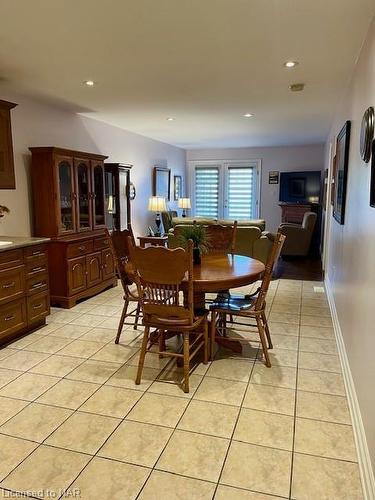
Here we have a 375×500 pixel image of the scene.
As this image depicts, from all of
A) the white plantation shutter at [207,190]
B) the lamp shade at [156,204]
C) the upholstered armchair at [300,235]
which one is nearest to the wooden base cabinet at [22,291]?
the lamp shade at [156,204]

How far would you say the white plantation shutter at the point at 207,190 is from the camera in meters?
9.65

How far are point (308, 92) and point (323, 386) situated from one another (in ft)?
9.93

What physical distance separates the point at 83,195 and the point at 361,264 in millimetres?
3393

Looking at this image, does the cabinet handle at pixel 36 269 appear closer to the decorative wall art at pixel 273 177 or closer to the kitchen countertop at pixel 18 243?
the kitchen countertop at pixel 18 243

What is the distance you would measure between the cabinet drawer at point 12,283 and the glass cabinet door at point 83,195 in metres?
1.30

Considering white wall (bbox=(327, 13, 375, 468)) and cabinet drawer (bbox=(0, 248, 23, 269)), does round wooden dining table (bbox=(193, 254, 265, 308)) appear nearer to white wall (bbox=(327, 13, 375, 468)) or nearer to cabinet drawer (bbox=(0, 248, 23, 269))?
white wall (bbox=(327, 13, 375, 468))

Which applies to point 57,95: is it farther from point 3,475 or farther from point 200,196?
point 200,196

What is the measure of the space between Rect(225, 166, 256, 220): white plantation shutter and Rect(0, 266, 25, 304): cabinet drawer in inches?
265

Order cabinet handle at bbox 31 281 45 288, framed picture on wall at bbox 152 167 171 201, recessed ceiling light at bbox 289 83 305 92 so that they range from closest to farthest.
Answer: cabinet handle at bbox 31 281 45 288
recessed ceiling light at bbox 289 83 305 92
framed picture on wall at bbox 152 167 171 201

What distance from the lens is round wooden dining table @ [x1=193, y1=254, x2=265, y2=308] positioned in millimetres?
2512

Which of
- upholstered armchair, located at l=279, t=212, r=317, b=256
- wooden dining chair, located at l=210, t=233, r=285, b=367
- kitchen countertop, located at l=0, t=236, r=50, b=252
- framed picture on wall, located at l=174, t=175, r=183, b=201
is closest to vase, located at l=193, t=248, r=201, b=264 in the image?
wooden dining chair, located at l=210, t=233, r=285, b=367

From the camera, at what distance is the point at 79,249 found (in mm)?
4340

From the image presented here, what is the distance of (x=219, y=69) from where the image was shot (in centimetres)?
322

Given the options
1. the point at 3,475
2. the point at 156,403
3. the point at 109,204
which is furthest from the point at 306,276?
the point at 3,475
